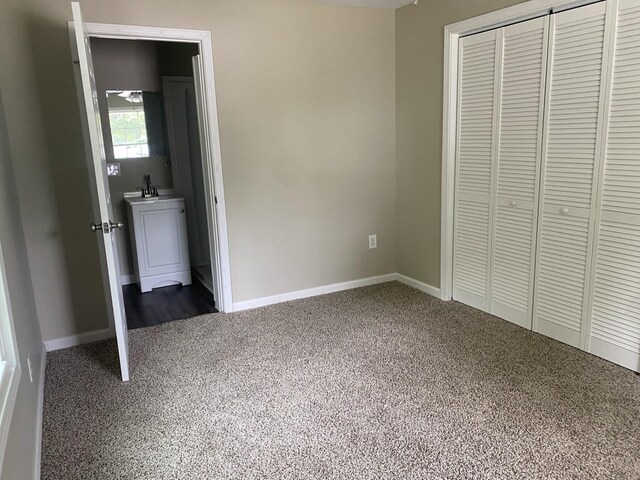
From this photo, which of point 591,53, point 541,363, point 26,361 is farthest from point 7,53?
point 541,363

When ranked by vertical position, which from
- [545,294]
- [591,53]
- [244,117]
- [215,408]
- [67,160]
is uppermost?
[591,53]

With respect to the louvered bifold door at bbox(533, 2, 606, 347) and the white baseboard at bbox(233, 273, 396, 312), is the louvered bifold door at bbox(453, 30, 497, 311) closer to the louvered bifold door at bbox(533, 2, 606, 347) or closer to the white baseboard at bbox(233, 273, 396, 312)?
the louvered bifold door at bbox(533, 2, 606, 347)

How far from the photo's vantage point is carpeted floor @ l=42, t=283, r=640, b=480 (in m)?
1.95

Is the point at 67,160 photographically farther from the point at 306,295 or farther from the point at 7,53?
the point at 306,295

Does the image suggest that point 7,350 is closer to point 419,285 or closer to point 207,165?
point 207,165

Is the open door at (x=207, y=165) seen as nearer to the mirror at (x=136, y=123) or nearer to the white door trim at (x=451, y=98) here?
the mirror at (x=136, y=123)

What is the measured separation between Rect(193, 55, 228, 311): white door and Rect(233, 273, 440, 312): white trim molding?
0.23 metres

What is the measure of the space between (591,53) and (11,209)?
3.32 m

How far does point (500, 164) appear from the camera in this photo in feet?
10.6

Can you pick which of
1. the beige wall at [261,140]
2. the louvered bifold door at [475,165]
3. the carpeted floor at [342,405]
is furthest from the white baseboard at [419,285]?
the carpeted floor at [342,405]

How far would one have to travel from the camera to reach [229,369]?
110 inches

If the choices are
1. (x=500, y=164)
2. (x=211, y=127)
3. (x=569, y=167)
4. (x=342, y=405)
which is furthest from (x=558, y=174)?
(x=211, y=127)

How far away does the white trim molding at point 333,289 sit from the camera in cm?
383

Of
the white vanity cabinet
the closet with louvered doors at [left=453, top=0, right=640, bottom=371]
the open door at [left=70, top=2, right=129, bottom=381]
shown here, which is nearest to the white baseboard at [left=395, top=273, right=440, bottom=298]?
the closet with louvered doors at [left=453, top=0, right=640, bottom=371]
